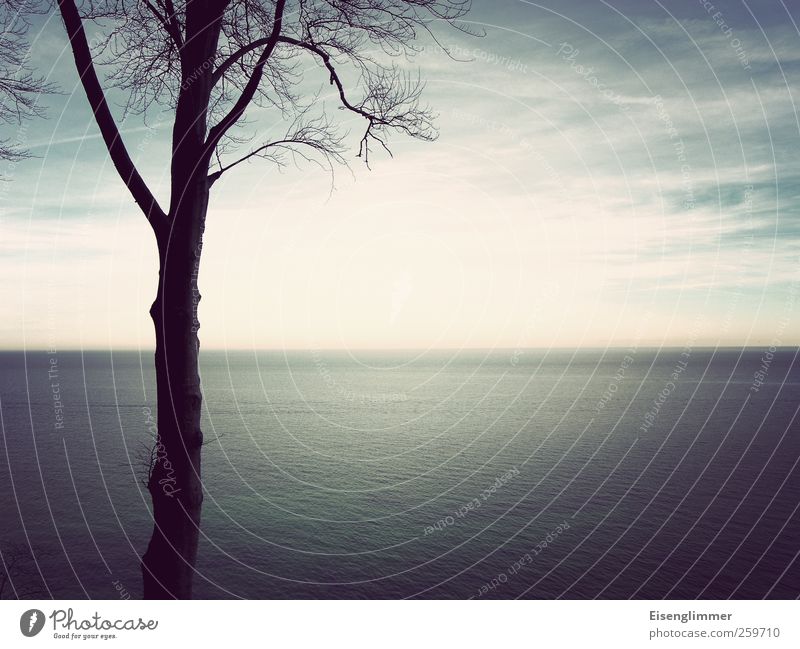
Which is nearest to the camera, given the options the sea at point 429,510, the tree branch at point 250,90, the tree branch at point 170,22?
the tree branch at point 250,90

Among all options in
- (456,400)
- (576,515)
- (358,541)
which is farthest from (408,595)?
(456,400)

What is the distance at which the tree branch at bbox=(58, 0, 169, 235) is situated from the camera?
16.8ft

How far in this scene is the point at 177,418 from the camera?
525cm

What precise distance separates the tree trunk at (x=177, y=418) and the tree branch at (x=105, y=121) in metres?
0.21

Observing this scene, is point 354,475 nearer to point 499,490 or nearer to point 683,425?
point 499,490

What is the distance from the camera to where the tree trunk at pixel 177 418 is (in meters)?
5.21

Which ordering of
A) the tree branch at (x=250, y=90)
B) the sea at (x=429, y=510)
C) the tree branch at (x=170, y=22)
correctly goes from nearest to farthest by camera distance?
1. the tree branch at (x=250, y=90)
2. the tree branch at (x=170, y=22)
3. the sea at (x=429, y=510)

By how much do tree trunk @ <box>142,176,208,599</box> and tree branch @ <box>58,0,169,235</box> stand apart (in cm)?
21

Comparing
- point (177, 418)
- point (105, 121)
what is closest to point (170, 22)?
point (105, 121)

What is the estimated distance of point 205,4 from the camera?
5652mm

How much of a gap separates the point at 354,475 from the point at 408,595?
36495 millimetres

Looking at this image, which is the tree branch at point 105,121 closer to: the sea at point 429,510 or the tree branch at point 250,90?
the tree branch at point 250,90

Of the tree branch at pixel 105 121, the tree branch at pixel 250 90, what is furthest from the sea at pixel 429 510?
the tree branch at pixel 250 90

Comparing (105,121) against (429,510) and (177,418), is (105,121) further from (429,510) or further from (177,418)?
(429,510)
